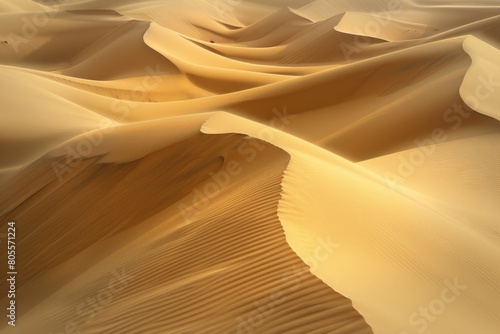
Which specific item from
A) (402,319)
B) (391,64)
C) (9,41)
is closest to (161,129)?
(402,319)

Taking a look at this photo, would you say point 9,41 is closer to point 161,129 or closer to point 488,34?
point 161,129

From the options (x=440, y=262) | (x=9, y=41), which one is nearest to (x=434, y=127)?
(x=440, y=262)

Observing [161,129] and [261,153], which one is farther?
[161,129]

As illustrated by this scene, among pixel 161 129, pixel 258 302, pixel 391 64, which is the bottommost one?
pixel 391 64

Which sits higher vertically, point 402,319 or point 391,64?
point 402,319

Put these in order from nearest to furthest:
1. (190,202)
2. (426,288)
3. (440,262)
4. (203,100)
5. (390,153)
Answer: (426,288)
(440,262)
(190,202)
(390,153)
(203,100)

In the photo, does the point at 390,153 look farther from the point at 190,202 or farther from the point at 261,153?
the point at 190,202

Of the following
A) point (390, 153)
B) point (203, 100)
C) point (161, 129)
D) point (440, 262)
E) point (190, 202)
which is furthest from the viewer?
point (203, 100)
